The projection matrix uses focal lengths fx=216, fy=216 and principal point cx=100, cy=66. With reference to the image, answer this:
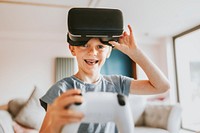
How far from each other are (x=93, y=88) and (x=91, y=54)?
14 centimetres

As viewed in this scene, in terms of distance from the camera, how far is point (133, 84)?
97 centimetres

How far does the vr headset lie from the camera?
72cm

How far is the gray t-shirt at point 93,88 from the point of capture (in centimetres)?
79

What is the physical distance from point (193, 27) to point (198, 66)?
76 cm

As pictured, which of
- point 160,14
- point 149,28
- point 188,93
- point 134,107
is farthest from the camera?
point 188,93

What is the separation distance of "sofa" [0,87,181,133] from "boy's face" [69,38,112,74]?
105 inches

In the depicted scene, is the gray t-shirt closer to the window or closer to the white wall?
the white wall

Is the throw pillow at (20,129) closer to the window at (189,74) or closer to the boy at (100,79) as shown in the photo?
the boy at (100,79)

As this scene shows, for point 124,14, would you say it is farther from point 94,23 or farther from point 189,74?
point 94,23

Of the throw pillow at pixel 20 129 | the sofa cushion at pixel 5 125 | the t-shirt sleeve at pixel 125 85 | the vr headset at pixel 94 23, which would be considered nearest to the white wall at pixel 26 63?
the throw pillow at pixel 20 129

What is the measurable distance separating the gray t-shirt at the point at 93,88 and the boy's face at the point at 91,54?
0.21ft

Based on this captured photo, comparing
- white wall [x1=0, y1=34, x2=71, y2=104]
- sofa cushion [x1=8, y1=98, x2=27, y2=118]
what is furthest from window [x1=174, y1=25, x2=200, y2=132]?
sofa cushion [x1=8, y1=98, x2=27, y2=118]

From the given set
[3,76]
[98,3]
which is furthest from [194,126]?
[3,76]

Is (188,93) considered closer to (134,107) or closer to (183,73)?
(183,73)
